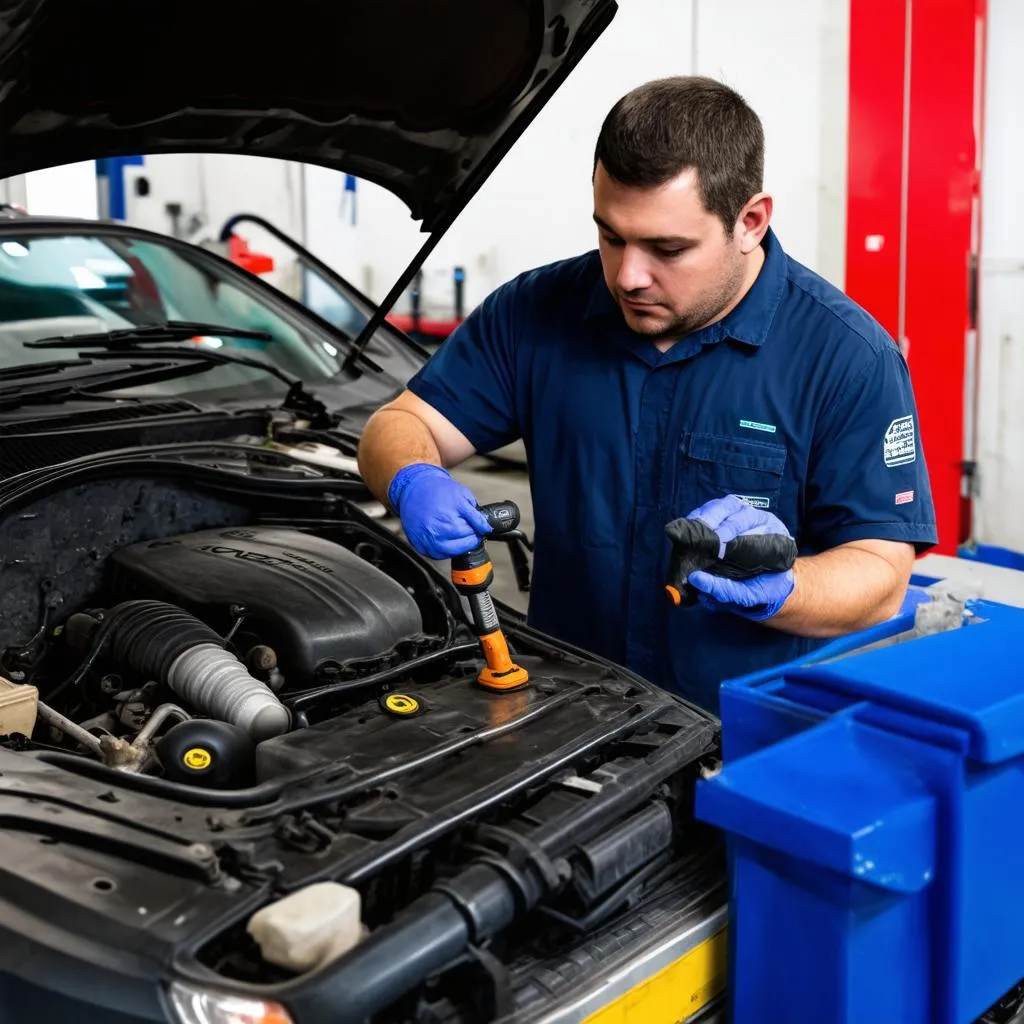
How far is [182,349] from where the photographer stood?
2729 millimetres

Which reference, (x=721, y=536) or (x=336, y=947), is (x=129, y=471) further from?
(x=336, y=947)

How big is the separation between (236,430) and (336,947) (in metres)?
1.66

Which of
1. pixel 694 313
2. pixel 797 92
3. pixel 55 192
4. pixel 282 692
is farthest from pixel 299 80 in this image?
pixel 797 92

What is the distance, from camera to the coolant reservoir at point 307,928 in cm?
108

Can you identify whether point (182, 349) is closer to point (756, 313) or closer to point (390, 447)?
point (390, 447)

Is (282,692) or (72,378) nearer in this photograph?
(282,692)

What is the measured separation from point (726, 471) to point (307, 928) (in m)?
1.06

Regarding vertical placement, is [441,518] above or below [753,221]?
below

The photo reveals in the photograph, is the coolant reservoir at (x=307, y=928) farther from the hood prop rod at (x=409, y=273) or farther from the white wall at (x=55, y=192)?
the white wall at (x=55, y=192)

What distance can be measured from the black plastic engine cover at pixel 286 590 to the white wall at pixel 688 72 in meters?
3.14

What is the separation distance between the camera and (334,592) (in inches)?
72.6

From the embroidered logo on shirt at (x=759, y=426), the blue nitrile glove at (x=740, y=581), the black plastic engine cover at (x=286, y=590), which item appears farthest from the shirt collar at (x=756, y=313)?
the black plastic engine cover at (x=286, y=590)

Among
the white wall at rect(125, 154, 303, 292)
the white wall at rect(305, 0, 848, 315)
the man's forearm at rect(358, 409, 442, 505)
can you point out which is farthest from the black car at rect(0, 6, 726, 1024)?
the white wall at rect(125, 154, 303, 292)

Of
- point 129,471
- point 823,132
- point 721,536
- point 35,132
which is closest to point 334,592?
point 129,471
